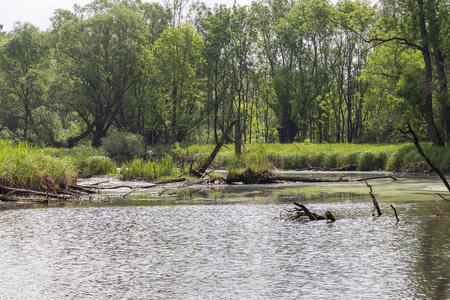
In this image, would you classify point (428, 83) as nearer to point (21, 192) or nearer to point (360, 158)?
point (360, 158)

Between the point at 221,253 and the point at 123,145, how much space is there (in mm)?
37657

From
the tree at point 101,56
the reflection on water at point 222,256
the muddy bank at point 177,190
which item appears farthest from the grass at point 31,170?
the tree at point 101,56

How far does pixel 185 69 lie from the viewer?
55.9m

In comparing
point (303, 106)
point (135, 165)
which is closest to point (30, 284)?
point (135, 165)

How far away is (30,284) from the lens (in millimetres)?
7504

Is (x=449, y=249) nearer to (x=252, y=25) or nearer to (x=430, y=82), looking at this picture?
(x=430, y=82)

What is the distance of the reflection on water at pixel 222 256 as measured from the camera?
7.11 meters

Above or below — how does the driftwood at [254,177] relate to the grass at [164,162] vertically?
below

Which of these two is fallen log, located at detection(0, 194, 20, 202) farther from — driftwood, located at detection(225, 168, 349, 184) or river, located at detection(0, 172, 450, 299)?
driftwood, located at detection(225, 168, 349, 184)

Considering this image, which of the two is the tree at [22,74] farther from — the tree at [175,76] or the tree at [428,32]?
the tree at [428,32]

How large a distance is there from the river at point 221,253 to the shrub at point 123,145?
1166 inches

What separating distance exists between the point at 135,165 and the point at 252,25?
4275cm

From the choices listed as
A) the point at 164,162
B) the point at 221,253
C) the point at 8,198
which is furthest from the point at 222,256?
the point at 164,162

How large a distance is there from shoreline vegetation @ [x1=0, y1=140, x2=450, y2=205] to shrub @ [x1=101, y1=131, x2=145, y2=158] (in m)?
9.44
